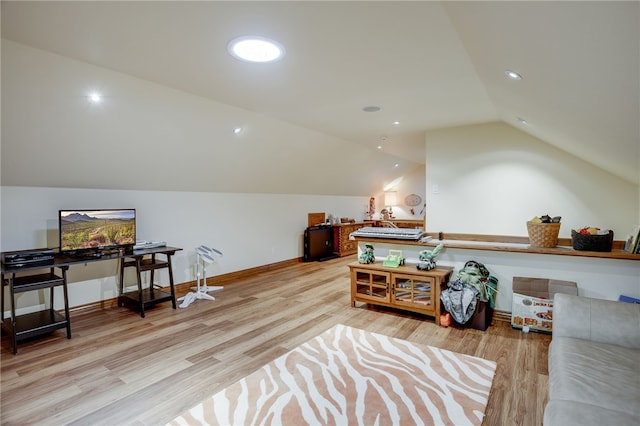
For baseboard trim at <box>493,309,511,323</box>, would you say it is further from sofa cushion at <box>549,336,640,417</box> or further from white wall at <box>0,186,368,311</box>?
white wall at <box>0,186,368,311</box>

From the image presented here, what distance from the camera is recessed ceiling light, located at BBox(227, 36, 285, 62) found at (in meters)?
2.16

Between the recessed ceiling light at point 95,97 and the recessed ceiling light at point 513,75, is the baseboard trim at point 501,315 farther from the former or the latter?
the recessed ceiling light at point 95,97

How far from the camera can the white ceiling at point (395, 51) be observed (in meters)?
1.35

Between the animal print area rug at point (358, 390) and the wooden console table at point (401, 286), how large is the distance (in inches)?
27.3

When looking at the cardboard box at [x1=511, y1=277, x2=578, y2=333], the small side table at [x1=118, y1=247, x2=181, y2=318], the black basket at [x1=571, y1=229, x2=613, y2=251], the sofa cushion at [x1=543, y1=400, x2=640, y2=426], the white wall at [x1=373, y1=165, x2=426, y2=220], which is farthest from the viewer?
the white wall at [x1=373, y1=165, x2=426, y2=220]

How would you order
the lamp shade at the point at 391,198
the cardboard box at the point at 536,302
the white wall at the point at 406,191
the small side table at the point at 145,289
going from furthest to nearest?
the lamp shade at the point at 391,198 < the white wall at the point at 406,191 < the small side table at the point at 145,289 < the cardboard box at the point at 536,302

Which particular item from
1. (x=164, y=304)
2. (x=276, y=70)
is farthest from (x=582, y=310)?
(x=164, y=304)

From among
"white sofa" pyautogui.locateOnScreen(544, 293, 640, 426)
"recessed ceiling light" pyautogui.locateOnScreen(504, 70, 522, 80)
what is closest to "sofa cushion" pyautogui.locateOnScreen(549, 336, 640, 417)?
"white sofa" pyautogui.locateOnScreen(544, 293, 640, 426)

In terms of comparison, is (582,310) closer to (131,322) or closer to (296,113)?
(296,113)

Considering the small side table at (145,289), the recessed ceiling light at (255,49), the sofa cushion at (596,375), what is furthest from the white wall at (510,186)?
the small side table at (145,289)

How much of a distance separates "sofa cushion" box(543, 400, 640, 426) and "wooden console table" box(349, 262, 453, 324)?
1.99 meters

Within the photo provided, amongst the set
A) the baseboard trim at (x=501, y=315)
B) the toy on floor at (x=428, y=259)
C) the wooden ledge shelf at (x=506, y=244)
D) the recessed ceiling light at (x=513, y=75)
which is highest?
the recessed ceiling light at (x=513, y=75)

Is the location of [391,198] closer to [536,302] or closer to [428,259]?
[428,259]

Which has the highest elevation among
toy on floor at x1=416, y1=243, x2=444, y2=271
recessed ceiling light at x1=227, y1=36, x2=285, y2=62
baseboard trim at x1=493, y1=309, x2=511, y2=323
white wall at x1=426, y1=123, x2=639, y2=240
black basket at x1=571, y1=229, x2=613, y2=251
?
recessed ceiling light at x1=227, y1=36, x2=285, y2=62
